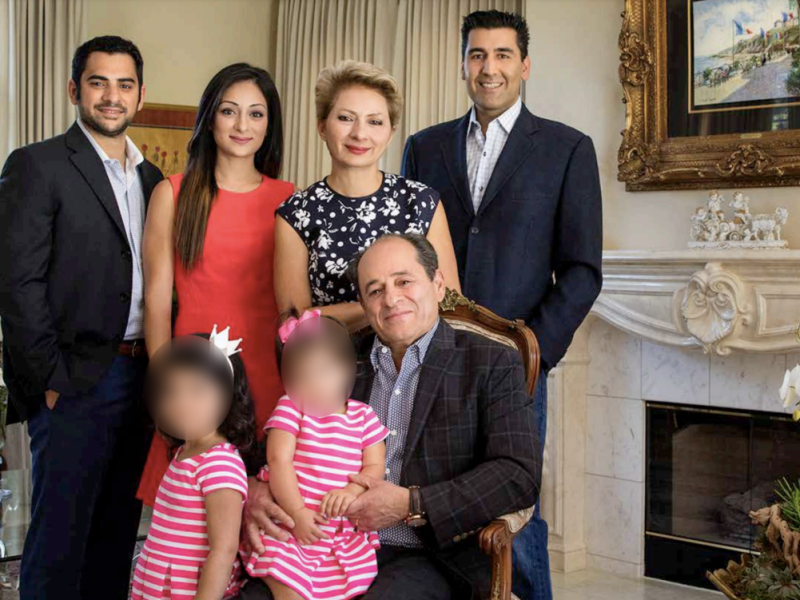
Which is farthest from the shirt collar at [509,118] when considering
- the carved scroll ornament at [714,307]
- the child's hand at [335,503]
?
the carved scroll ornament at [714,307]

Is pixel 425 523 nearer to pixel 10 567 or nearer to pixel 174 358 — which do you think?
pixel 174 358

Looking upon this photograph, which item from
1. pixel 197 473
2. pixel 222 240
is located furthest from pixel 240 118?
pixel 197 473

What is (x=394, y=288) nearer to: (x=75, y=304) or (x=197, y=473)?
(x=197, y=473)

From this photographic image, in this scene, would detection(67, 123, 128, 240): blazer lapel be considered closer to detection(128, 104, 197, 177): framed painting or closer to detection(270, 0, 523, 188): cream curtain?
detection(270, 0, 523, 188): cream curtain

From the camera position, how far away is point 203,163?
274cm

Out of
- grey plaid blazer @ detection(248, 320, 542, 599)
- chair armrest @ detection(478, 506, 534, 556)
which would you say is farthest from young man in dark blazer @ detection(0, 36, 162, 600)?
chair armrest @ detection(478, 506, 534, 556)

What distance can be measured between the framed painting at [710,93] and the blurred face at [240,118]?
92.6 inches

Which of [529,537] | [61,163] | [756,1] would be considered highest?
[756,1]

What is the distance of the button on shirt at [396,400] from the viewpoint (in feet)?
7.76

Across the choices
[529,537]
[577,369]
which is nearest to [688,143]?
[577,369]

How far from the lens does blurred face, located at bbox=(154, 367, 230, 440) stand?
2.04m

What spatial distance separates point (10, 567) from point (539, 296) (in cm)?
203

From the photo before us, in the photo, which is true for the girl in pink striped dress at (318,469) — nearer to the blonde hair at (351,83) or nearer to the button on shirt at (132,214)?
the blonde hair at (351,83)

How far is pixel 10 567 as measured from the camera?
3.55 metres
